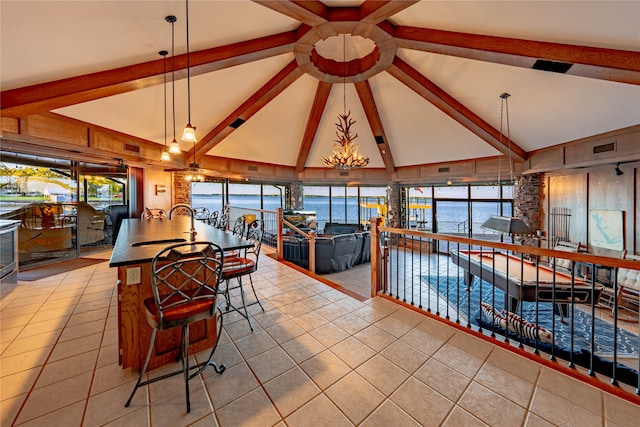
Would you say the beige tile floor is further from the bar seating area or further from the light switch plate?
the light switch plate

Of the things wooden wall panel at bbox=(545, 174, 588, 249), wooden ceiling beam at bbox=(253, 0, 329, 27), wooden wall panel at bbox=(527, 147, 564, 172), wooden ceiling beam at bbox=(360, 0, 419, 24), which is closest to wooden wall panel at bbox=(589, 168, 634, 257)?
wooden wall panel at bbox=(545, 174, 588, 249)

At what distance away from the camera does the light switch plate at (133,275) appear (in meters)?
1.90

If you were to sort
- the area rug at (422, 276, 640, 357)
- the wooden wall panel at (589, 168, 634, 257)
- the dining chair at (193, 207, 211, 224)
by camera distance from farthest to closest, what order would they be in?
the dining chair at (193, 207, 211, 224) < the wooden wall panel at (589, 168, 634, 257) < the area rug at (422, 276, 640, 357)

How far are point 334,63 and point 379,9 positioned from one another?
7.15ft

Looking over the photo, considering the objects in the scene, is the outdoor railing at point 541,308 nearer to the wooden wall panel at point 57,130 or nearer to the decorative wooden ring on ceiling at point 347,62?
the decorative wooden ring on ceiling at point 347,62

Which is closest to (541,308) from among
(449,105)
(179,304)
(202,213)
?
(449,105)

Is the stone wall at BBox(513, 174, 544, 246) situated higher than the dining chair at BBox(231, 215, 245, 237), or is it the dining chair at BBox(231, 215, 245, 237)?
the stone wall at BBox(513, 174, 544, 246)

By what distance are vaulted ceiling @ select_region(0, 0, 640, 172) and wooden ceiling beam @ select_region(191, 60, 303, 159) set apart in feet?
0.12

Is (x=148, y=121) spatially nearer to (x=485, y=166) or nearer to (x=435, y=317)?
(x=435, y=317)

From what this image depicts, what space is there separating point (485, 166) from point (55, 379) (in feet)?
31.5

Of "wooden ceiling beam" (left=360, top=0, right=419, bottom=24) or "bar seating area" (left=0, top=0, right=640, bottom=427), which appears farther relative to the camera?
"wooden ceiling beam" (left=360, top=0, right=419, bottom=24)

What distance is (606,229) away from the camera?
5172 mm

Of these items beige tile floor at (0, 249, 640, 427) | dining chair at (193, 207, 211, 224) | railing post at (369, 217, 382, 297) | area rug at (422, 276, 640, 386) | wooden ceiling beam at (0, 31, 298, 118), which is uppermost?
wooden ceiling beam at (0, 31, 298, 118)

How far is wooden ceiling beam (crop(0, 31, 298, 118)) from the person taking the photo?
342 centimetres
